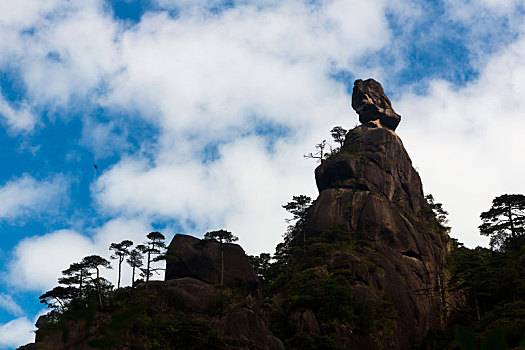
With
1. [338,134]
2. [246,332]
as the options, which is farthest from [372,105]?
[246,332]

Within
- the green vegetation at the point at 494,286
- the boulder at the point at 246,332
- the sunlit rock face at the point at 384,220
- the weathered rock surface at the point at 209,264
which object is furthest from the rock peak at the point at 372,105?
the boulder at the point at 246,332

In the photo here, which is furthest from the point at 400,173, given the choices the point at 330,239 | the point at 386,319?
the point at 386,319

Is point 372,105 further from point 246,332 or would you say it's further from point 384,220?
point 246,332

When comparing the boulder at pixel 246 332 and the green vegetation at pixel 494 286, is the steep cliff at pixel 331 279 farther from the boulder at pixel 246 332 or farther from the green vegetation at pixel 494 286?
the green vegetation at pixel 494 286

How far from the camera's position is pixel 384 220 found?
43375mm

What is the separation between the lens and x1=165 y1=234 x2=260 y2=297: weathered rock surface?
3728cm

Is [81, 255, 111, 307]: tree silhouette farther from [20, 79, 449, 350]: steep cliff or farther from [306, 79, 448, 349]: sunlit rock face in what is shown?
[306, 79, 448, 349]: sunlit rock face

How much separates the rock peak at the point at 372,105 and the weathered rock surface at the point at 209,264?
91.2 ft

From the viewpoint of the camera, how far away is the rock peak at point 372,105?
58.6m

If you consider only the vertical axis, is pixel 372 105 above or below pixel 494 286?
above

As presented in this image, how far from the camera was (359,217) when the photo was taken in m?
44.7

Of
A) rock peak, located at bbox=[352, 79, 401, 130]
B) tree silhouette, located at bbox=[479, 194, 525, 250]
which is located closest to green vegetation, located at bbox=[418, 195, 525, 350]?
tree silhouette, located at bbox=[479, 194, 525, 250]

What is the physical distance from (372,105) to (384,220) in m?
20.1

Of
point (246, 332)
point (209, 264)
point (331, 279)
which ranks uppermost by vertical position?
point (209, 264)
